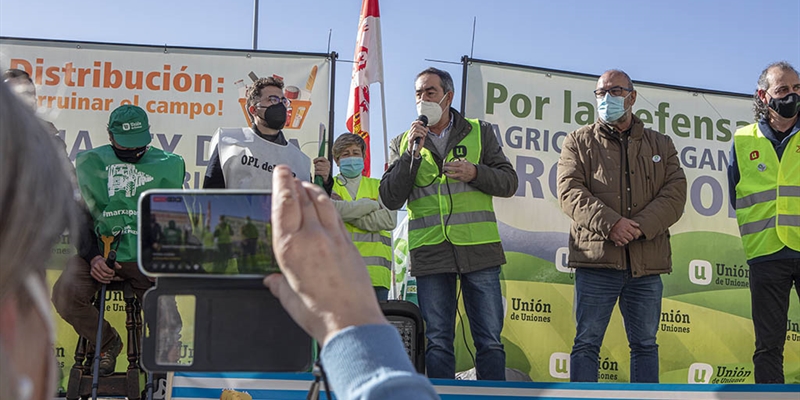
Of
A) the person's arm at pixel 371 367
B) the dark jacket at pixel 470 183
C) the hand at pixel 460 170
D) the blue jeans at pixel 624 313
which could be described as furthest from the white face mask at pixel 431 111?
the person's arm at pixel 371 367

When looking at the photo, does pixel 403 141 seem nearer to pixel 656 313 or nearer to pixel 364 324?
pixel 656 313

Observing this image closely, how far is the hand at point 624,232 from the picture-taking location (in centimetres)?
438

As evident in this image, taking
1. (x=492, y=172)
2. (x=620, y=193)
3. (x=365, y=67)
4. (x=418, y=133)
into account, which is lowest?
(x=620, y=193)

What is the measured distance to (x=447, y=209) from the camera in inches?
186

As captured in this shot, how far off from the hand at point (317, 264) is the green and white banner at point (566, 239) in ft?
17.9

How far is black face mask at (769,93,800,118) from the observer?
15.2 feet

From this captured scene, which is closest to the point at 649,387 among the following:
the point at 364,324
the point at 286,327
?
the point at 286,327

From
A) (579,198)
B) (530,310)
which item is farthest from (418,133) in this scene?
(530,310)

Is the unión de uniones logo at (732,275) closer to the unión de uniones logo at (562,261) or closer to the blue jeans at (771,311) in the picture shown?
the unión de uniones logo at (562,261)

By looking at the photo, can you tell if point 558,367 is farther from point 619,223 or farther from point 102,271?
point 102,271

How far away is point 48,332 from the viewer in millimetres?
679

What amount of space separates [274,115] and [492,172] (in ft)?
4.21

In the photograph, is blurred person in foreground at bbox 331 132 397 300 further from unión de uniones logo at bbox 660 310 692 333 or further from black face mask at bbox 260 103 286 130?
unión de uniones logo at bbox 660 310 692 333

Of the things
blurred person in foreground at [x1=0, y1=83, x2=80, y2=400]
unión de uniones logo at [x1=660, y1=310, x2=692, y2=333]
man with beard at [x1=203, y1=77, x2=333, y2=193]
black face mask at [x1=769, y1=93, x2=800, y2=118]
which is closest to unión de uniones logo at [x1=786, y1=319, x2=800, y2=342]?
unión de uniones logo at [x1=660, y1=310, x2=692, y2=333]
